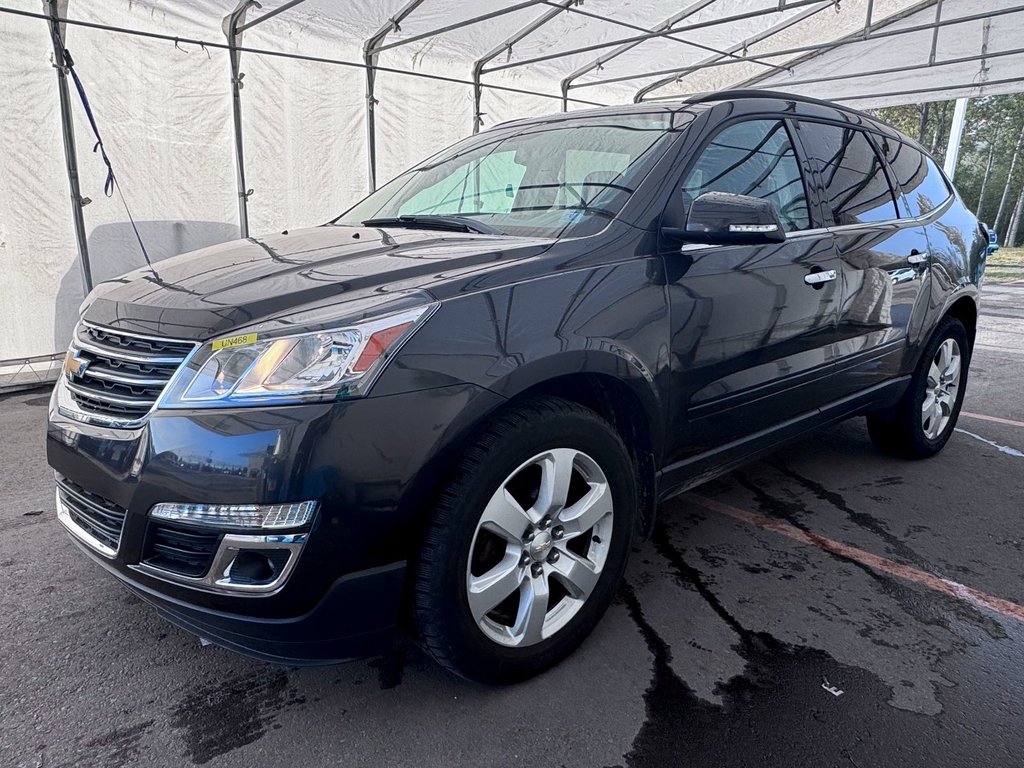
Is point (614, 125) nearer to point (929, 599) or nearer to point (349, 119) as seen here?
point (929, 599)

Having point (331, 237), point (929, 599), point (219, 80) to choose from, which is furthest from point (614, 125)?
point (219, 80)

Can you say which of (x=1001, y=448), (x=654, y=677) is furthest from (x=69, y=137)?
(x=1001, y=448)

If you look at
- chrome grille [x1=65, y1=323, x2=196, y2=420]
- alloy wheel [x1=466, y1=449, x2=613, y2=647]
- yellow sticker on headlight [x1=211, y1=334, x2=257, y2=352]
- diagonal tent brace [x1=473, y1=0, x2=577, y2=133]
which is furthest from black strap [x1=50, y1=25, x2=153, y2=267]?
alloy wheel [x1=466, y1=449, x2=613, y2=647]

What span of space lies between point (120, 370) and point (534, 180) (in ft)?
5.21

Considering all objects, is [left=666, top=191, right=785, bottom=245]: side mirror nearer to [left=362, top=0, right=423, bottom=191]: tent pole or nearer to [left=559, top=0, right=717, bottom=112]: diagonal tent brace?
[left=362, top=0, right=423, bottom=191]: tent pole

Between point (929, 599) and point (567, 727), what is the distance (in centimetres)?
152

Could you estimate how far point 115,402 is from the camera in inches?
71.5

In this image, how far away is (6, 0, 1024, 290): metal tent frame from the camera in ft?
19.4

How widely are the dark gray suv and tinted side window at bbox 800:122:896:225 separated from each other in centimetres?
4

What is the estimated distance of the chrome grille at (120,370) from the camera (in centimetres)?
175

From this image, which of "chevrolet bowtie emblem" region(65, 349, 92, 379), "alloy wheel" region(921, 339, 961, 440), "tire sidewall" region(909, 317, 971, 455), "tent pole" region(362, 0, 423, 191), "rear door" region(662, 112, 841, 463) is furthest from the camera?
"tent pole" region(362, 0, 423, 191)

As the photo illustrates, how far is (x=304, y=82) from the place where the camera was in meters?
7.14

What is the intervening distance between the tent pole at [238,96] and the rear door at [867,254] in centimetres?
526

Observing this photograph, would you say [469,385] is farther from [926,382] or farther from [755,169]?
[926,382]
